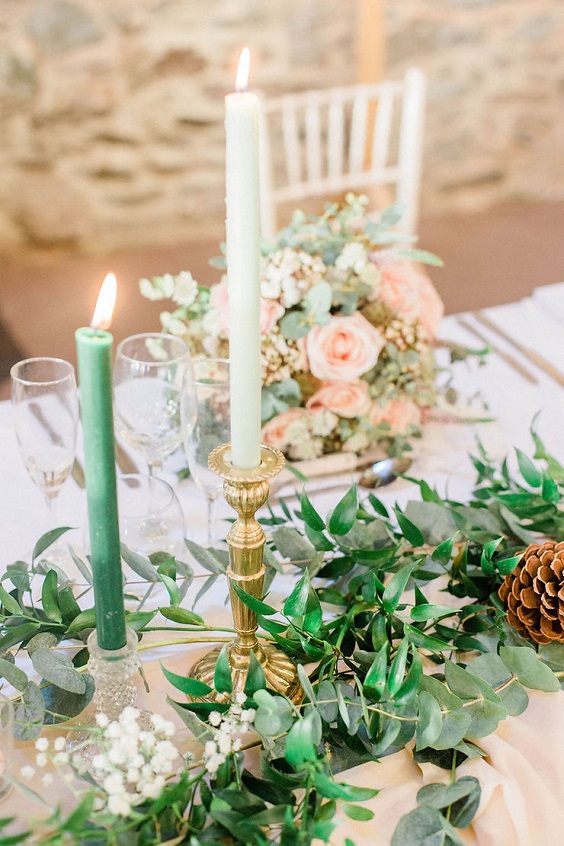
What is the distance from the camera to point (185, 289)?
3.89ft

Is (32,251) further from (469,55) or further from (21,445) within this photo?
(21,445)

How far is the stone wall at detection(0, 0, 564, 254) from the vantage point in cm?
320

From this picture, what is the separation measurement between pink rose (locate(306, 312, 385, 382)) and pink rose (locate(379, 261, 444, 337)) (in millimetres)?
78

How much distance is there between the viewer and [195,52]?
10.9 feet

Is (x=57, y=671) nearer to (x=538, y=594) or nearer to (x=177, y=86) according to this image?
(x=538, y=594)

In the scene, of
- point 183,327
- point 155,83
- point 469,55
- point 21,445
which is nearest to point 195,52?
point 155,83

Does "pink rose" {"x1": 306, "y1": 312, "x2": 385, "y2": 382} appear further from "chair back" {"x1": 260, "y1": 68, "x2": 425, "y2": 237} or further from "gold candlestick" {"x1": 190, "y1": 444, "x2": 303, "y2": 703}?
"chair back" {"x1": 260, "y1": 68, "x2": 425, "y2": 237}

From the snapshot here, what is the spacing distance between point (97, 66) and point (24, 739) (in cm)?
302

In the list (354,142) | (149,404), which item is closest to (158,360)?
(149,404)

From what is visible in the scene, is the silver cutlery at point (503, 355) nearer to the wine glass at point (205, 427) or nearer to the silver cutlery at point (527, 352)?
the silver cutlery at point (527, 352)

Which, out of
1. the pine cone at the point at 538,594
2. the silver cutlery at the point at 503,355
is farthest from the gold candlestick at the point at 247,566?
the silver cutlery at the point at 503,355

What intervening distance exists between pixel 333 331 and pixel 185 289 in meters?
0.21

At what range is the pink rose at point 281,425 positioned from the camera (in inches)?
45.7

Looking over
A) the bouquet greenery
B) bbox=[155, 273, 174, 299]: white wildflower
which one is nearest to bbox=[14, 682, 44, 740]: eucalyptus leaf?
the bouquet greenery
